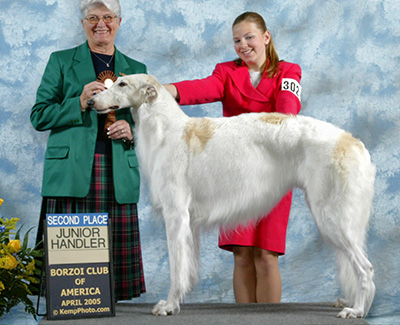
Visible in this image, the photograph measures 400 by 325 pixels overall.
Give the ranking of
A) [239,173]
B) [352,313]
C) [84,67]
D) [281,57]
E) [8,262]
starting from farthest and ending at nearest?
1. [281,57]
2. [84,67]
3. [8,262]
4. [239,173]
5. [352,313]

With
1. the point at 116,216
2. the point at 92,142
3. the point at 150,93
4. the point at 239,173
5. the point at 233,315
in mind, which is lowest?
the point at 233,315

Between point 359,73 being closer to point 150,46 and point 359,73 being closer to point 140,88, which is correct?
point 150,46

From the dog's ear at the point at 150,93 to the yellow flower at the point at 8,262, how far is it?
117cm

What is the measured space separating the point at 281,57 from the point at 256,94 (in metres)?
1.95

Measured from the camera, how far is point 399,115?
510cm

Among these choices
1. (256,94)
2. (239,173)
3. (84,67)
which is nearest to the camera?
(239,173)

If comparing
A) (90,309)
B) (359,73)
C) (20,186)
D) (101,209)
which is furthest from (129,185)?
(359,73)

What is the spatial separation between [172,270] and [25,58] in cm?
299

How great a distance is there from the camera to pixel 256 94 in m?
3.34

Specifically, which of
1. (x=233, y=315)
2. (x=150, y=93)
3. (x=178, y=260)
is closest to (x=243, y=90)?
(x=150, y=93)

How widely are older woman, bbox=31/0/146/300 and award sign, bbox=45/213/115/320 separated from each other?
369 millimetres

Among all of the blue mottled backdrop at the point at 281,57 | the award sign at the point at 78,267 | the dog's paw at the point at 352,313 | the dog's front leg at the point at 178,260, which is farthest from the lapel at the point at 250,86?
the blue mottled backdrop at the point at 281,57

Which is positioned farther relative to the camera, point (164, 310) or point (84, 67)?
point (84, 67)

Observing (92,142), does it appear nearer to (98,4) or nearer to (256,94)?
(98,4)
